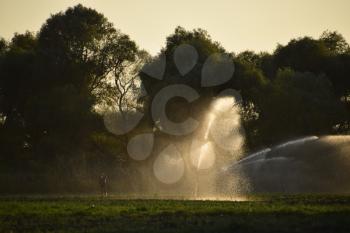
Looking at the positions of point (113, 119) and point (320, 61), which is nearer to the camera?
point (113, 119)

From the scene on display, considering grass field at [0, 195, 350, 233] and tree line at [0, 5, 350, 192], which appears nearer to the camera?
grass field at [0, 195, 350, 233]

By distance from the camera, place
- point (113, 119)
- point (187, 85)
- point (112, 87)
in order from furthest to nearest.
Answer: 1. point (112, 87)
2. point (113, 119)
3. point (187, 85)

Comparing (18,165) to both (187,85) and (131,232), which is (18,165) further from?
(131,232)

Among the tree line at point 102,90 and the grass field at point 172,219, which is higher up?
the tree line at point 102,90

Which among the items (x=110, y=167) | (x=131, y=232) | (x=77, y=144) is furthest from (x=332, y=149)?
(x=131, y=232)

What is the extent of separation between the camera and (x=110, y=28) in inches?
4665

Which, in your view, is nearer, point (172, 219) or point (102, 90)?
point (172, 219)

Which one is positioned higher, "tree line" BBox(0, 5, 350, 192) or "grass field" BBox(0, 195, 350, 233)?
"tree line" BBox(0, 5, 350, 192)

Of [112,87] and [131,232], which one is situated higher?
[112,87]

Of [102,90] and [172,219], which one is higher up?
[102,90]

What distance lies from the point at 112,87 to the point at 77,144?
21.2m

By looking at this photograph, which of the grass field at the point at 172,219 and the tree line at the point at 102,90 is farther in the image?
the tree line at the point at 102,90

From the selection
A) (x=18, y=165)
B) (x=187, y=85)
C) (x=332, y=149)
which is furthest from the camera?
(x=187, y=85)

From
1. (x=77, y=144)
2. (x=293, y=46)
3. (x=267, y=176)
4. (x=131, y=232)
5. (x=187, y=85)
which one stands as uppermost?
(x=293, y=46)
